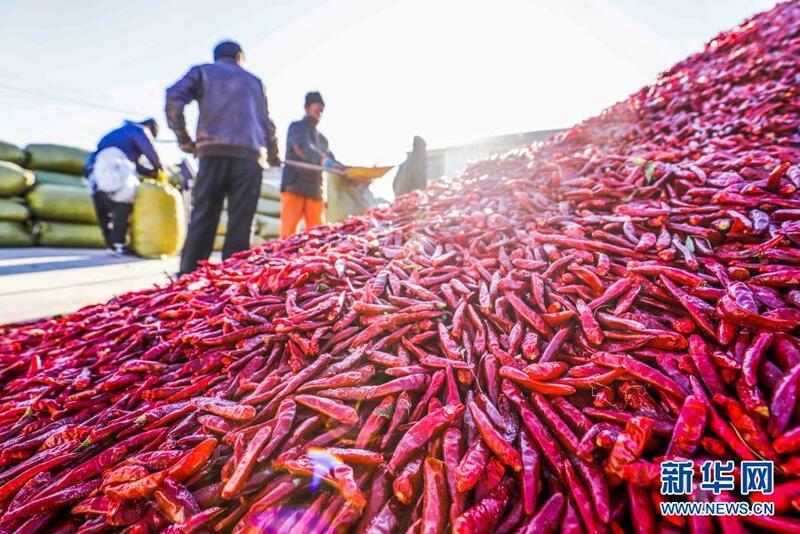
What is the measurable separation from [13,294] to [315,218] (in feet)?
12.5

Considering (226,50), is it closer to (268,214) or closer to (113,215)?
(113,215)

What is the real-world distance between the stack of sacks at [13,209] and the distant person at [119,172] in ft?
11.8

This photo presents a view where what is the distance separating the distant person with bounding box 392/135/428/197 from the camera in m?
7.27

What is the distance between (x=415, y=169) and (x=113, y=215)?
6275mm

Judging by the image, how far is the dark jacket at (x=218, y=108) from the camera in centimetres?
403

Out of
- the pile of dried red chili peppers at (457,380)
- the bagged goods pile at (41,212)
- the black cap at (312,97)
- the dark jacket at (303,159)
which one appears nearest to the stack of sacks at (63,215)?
the bagged goods pile at (41,212)

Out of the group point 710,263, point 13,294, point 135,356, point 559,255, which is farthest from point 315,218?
point 710,263

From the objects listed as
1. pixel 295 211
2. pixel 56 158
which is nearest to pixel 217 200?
pixel 295 211

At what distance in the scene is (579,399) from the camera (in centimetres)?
121

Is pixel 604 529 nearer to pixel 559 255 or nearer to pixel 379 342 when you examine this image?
pixel 379 342

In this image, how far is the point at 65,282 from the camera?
476cm

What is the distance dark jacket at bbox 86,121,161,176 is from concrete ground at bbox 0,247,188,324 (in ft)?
6.65

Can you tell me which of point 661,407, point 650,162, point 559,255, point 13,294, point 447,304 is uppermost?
point 650,162

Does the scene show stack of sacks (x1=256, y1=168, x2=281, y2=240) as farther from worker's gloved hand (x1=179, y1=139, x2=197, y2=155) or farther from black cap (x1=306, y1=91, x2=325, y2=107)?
worker's gloved hand (x1=179, y1=139, x2=197, y2=155)
